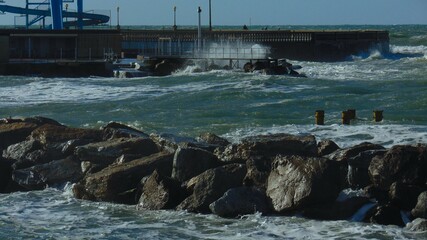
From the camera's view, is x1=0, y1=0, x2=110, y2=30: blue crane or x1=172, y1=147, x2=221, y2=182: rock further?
x1=0, y1=0, x2=110, y2=30: blue crane

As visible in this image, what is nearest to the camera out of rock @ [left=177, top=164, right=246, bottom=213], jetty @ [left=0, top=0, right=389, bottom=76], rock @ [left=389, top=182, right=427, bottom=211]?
rock @ [left=389, top=182, right=427, bottom=211]

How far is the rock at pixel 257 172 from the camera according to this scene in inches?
543

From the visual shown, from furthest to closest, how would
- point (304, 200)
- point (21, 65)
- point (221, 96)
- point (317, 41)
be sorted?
point (317, 41) → point (21, 65) → point (221, 96) → point (304, 200)

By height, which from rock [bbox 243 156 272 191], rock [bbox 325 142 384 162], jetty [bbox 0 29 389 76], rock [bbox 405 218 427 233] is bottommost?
rock [bbox 405 218 427 233]

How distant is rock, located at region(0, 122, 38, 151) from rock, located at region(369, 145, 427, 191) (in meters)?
7.07

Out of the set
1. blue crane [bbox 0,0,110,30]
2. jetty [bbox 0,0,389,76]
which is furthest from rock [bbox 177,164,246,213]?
blue crane [bbox 0,0,110,30]

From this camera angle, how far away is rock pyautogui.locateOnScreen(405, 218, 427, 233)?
12.1 meters

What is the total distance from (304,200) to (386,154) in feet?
4.71

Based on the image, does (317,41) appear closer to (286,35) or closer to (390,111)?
(286,35)

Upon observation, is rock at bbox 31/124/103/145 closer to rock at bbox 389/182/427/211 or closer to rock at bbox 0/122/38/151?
rock at bbox 0/122/38/151

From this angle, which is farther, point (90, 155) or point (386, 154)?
point (90, 155)

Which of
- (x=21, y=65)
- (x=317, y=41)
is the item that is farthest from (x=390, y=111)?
(x=317, y=41)

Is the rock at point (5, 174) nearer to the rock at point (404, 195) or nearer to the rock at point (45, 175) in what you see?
the rock at point (45, 175)

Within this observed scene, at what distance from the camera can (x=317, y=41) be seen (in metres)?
61.2
